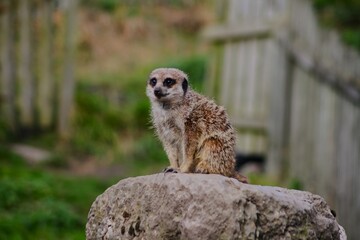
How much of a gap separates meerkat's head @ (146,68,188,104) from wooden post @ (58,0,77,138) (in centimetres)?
1065

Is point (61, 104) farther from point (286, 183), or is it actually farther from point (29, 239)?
point (29, 239)

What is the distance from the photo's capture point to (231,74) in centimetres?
1467

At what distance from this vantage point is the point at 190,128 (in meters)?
5.85

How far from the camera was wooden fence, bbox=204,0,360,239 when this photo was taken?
10.5 m

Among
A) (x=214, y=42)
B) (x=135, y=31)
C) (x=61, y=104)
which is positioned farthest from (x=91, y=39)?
(x=214, y=42)

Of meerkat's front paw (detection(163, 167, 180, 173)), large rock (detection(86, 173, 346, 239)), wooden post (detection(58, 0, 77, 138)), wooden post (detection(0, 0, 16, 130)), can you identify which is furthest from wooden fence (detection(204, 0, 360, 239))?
large rock (detection(86, 173, 346, 239))

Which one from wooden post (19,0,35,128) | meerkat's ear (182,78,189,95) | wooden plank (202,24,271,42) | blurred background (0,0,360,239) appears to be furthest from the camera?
wooden post (19,0,35,128)

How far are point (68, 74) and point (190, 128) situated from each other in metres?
10.8

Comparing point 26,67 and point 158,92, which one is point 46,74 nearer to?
point 26,67

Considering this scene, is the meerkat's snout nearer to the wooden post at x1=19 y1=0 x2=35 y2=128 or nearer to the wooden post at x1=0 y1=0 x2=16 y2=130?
the wooden post at x1=0 y1=0 x2=16 y2=130

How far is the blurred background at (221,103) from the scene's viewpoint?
10.7 m

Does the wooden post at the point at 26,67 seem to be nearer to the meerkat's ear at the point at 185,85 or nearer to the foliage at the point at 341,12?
the foliage at the point at 341,12

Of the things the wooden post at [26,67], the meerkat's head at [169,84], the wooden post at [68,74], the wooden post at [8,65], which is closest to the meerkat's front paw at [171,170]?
the meerkat's head at [169,84]

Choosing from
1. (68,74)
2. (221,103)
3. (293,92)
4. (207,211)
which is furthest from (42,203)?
(207,211)
